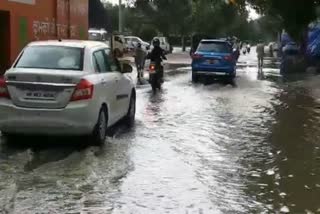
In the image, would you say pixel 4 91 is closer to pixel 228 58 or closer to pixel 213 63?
pixel 213 63

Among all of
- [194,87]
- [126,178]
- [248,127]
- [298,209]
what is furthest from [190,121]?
[194,87]

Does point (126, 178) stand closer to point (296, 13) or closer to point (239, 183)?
point (239, 183)

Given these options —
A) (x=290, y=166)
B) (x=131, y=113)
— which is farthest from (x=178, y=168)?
(x=131, y=113)

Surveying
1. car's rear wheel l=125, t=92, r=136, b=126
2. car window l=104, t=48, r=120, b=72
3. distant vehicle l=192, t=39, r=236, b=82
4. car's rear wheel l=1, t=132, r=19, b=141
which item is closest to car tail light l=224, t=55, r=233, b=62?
distant vehicle l=192, t=39, r=236, b=82

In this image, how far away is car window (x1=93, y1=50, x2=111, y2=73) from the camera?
10.7m

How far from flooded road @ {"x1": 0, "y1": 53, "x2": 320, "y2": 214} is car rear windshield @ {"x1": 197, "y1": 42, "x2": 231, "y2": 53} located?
11.3 meters

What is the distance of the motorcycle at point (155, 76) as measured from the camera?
68.1ft

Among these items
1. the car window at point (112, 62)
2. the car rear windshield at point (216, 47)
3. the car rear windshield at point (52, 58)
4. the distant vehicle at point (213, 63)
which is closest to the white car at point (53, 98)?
the car rear windshield at point (52, 58)

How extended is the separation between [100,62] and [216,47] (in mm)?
15653

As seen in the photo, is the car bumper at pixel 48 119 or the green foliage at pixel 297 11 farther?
the green foliage at pixel 297 11

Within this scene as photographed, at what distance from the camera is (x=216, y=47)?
85.9 feet

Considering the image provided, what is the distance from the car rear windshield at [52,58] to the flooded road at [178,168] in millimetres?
1275

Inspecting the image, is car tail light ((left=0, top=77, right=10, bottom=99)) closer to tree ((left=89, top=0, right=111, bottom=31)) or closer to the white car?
the white car

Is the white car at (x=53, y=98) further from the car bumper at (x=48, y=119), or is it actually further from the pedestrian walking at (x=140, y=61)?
the pedestrian walking at (x=140, y=61)
